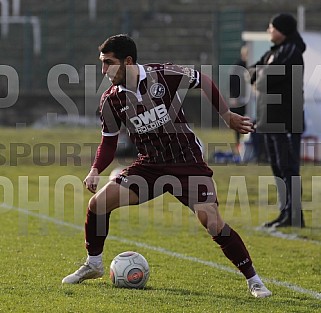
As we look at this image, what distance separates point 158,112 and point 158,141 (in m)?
0.22

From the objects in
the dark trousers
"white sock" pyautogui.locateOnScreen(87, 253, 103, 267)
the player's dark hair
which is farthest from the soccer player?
the dark trousers

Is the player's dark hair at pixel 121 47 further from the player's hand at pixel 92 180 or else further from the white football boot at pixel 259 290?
the white football boot at pixel 259 290

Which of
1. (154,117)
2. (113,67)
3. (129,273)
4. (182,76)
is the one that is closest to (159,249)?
(129,273)

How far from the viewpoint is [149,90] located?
20.8 ft

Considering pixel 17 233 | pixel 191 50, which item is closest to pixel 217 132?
pixel 191 50

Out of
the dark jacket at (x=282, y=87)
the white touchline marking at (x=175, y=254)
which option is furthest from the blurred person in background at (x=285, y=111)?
the white touchline marking at (x=175, y=254)

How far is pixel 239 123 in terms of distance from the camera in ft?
20.6

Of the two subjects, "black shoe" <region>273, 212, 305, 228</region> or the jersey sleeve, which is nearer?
the jersey sleeve

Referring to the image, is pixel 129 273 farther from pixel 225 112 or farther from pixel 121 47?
pixel 121 47

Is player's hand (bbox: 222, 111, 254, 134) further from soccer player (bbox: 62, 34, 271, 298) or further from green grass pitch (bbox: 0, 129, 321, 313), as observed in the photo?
green grass pitch (bbox: 0, 129, 321, 313)

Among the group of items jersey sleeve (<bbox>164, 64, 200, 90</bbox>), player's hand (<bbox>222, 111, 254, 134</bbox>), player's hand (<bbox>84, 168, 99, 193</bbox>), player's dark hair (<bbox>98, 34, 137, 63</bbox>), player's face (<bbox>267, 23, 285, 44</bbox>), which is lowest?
player's hand (<bbox>84, 168, 99, 193</bbox>)

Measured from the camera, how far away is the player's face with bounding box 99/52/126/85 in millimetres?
6250

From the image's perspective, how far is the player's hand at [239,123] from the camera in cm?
627

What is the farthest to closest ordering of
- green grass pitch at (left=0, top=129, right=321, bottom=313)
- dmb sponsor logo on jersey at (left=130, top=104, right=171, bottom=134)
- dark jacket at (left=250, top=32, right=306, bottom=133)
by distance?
dark jacket at (left=250, top=32, right=306, bottom=133) < dmb sponsor logo on jersey at (left=130, top=104, right=171, bottom=134) < green grass pitch at (left=0, top=129, right=321, bottom=313)
